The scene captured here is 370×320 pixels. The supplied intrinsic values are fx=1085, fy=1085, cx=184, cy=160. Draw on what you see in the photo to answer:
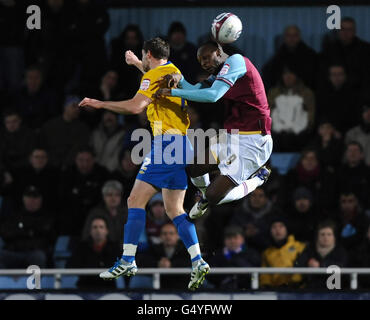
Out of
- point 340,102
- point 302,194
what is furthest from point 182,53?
point 302,194

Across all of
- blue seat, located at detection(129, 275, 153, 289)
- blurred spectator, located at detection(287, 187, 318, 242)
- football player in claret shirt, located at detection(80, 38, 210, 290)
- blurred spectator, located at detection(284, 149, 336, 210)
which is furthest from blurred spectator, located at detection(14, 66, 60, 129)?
football player in claret shirt, located at detection(80, 38, 210, 290)

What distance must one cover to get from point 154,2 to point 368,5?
3.34 metres

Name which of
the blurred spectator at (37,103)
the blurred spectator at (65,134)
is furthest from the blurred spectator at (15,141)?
the blurred spectator at (37,103)

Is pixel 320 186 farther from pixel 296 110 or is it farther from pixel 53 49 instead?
pixel 53 49

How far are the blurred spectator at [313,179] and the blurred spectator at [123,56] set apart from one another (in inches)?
106

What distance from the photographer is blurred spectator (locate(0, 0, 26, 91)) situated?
54.1 ft

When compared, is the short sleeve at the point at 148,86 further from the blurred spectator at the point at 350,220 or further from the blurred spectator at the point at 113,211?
the blurred spectator at the point at 350,220

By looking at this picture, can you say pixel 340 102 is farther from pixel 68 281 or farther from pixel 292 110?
pixel 68 281

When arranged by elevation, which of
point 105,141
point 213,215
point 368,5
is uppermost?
point 368,5

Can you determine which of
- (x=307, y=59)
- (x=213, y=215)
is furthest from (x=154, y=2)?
(x=213, y=215)

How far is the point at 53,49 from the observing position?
1636cm

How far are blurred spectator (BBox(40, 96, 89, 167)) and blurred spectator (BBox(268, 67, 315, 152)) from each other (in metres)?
2.72

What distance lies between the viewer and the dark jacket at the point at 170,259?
43.6 feet

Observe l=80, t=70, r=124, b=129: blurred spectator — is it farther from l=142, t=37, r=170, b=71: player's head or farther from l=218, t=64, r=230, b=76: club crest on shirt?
l=218, t=64, r=230, b=76: club crest on shirt
